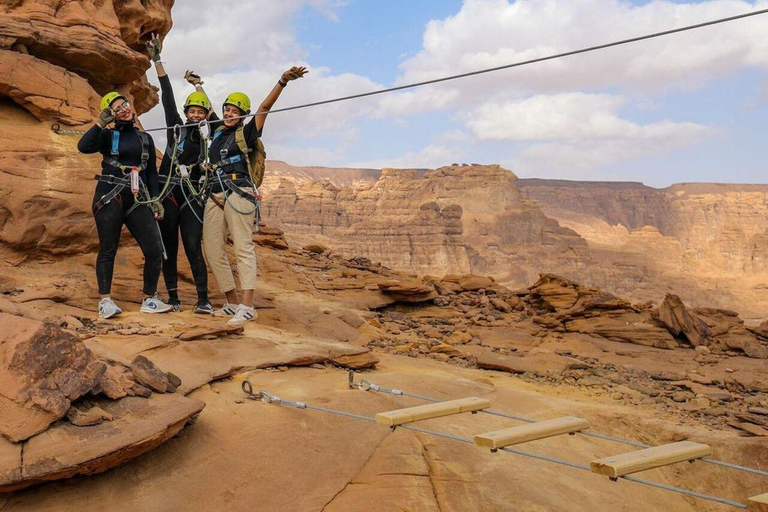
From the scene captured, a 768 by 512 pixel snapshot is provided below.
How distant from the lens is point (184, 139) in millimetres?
7711

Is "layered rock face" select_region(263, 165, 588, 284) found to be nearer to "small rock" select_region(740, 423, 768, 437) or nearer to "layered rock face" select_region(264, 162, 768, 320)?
"layered rock face" select_region(264, 162, 768, 320)

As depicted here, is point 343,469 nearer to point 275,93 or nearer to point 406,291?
point 275,93

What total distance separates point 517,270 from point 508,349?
69.8m

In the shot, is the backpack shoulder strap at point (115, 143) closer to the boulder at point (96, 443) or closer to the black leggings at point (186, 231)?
the black leggings at point (186, 231)

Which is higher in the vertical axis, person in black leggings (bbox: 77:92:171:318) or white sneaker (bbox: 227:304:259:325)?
person in black leggings (bbox: 77:92:171:318)

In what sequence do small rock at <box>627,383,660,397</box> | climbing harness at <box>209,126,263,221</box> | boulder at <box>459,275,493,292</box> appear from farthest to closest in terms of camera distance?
boulder at <box>459,275,493,292</box> < small rock at <box>627,383,660,397</box> < climbing harness at <box>209,126,263,221</box>

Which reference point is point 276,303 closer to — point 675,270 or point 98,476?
point 98,476

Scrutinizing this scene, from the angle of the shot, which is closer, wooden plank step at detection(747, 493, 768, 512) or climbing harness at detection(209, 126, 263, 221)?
wooden plank step at detection(747, 493, 768, 512)

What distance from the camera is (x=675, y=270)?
260 ft

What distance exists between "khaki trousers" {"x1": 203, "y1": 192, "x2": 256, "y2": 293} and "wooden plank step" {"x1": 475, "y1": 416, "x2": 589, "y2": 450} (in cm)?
410

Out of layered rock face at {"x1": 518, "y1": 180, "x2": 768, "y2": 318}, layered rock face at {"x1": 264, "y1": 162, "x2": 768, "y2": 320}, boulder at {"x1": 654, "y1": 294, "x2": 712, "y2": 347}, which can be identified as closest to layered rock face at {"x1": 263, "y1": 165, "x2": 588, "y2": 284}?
layered rock face at {"x1": 264, "y1": 162, "x2": 768, "y2": 320}

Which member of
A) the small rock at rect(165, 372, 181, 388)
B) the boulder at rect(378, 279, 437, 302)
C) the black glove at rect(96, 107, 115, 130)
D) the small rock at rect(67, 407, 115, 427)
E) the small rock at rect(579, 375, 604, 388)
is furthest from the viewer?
the boulder at rect(378, 279, 437, 302)

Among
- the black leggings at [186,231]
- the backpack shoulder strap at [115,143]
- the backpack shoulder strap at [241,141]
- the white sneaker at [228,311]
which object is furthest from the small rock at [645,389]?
the backpack shoulder strap at [115,143]

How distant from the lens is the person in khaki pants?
24.3 ft
